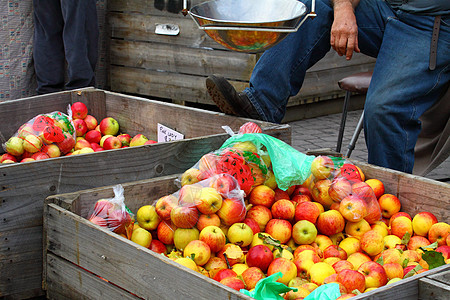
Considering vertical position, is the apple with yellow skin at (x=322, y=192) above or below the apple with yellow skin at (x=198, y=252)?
above

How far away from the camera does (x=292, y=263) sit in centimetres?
182

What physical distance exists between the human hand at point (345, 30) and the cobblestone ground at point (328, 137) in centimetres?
158

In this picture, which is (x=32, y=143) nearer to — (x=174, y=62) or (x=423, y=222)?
(x=423, y=222)

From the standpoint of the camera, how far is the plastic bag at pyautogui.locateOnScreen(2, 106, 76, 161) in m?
2.65

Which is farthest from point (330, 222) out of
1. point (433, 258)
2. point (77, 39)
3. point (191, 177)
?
point (77, 39)

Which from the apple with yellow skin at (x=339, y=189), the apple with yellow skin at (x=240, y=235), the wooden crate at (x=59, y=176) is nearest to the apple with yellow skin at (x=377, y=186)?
the apple with yellow skin at (x=339, y=189)

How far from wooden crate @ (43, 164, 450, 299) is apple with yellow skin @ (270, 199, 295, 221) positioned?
390 mm

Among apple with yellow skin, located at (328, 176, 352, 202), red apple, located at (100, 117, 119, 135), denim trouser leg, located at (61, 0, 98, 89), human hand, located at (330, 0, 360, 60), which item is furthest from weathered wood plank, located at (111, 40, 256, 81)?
apple with yellow skin, located at (328, 176, 352, 202)

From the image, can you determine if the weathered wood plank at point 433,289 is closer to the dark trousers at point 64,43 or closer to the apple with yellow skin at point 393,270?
the apple with yellow skin at point 393,270

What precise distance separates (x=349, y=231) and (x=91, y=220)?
3.01ft

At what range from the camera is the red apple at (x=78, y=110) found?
3.21 metres

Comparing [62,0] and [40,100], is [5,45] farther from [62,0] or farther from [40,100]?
[40,100]

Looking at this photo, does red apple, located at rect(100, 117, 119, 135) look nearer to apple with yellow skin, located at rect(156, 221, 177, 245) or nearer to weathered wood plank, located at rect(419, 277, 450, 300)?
apple with yellow skin, located at rect(156, 221, 177, 245)

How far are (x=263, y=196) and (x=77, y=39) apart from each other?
281 cm
